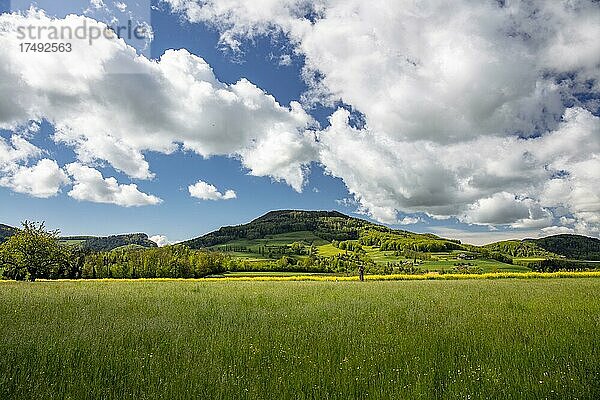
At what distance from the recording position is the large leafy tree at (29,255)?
48.0 m

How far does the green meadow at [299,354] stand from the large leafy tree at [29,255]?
41514 millimetres

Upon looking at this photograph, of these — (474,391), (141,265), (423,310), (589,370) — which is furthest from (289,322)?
(141,265)

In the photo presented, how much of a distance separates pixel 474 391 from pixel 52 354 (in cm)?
737

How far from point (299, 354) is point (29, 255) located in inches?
2022

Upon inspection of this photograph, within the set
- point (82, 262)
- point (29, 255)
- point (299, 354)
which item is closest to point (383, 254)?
point (82, 262)

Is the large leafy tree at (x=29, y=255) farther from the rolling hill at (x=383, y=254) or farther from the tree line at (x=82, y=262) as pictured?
the rolling hill at (x=383, y=254)

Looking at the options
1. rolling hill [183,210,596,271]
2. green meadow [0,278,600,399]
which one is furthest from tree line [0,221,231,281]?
green meadow [0,278,600,399]

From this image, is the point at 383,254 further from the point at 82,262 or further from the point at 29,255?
the point at 29,255

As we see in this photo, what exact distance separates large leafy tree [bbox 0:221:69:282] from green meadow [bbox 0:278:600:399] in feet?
136

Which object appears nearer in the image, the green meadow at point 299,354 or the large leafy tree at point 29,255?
the green meadow at point 299,354

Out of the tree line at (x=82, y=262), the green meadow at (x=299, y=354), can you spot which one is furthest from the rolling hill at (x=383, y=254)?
the green meadow at (x=299, y=354)

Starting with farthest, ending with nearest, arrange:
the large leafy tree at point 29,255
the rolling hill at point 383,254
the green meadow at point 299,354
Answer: the rolling hill at point 383,254 < the large leafy tree at point 29,255 < the green meadow at point 299,354

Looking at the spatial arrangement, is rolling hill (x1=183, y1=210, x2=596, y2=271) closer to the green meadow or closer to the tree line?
the tree line

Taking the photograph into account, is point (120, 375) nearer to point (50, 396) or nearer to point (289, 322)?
point (50, 396)
